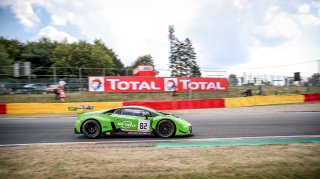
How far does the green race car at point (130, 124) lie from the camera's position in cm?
996

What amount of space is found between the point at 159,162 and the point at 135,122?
3346 mm

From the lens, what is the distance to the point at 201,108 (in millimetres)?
21797

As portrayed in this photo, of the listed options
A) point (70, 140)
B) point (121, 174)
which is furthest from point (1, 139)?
point (121, 174)

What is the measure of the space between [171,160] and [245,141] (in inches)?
137

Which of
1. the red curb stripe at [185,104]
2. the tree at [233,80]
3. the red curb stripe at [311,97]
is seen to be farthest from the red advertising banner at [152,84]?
the red curb stripe at [311,97]

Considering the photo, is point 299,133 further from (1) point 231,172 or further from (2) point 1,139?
(2) point 1,139

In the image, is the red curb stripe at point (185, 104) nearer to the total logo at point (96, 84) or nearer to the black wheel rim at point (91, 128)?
the total logo at point (96, 84)

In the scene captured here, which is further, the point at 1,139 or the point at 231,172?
the point at 1,139

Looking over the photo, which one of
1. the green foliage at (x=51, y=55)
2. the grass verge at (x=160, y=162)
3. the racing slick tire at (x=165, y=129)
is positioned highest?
the green foliage at (x=51, y=55)

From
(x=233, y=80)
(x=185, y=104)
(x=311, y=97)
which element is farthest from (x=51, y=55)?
(x=311, y=97)

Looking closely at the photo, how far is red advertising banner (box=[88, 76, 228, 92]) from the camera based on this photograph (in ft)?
83.1

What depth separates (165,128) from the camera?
10023 mm

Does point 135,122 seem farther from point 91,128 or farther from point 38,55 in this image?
point 38,55

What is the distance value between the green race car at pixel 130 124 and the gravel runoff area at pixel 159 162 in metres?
1.33
